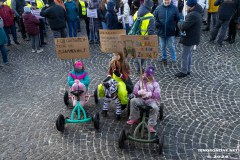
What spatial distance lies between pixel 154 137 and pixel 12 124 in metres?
3.41

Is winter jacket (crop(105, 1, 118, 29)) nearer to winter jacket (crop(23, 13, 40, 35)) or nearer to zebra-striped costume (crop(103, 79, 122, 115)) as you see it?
winter jacket (crop(23, 13, 40, 35))

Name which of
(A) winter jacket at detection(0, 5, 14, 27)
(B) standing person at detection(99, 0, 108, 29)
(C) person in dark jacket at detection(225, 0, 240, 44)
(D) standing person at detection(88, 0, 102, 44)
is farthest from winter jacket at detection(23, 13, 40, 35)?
(C) person in dark jacket at detection(225, 0, 240, 44)

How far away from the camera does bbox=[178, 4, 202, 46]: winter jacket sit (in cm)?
739

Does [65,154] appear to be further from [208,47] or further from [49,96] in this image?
[208,47]

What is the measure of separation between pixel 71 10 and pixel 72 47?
4.94 m

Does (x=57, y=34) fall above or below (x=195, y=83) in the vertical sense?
above

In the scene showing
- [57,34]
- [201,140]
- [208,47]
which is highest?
[57,34]

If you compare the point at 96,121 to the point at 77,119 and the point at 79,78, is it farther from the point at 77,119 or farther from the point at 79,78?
the point at 79,78

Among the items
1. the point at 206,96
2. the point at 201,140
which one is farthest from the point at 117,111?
the point at 206,96

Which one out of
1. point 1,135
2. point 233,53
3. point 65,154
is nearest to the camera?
point 65,154

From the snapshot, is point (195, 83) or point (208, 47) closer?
point (195, 83)

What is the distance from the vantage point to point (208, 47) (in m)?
10.4

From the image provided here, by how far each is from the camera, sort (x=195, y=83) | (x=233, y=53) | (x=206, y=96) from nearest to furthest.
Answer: (x=206, y=96) → (x=195, y=83) → (x=233, y=53)

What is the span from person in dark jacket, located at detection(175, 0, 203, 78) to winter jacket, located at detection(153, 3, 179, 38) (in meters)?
0.72
